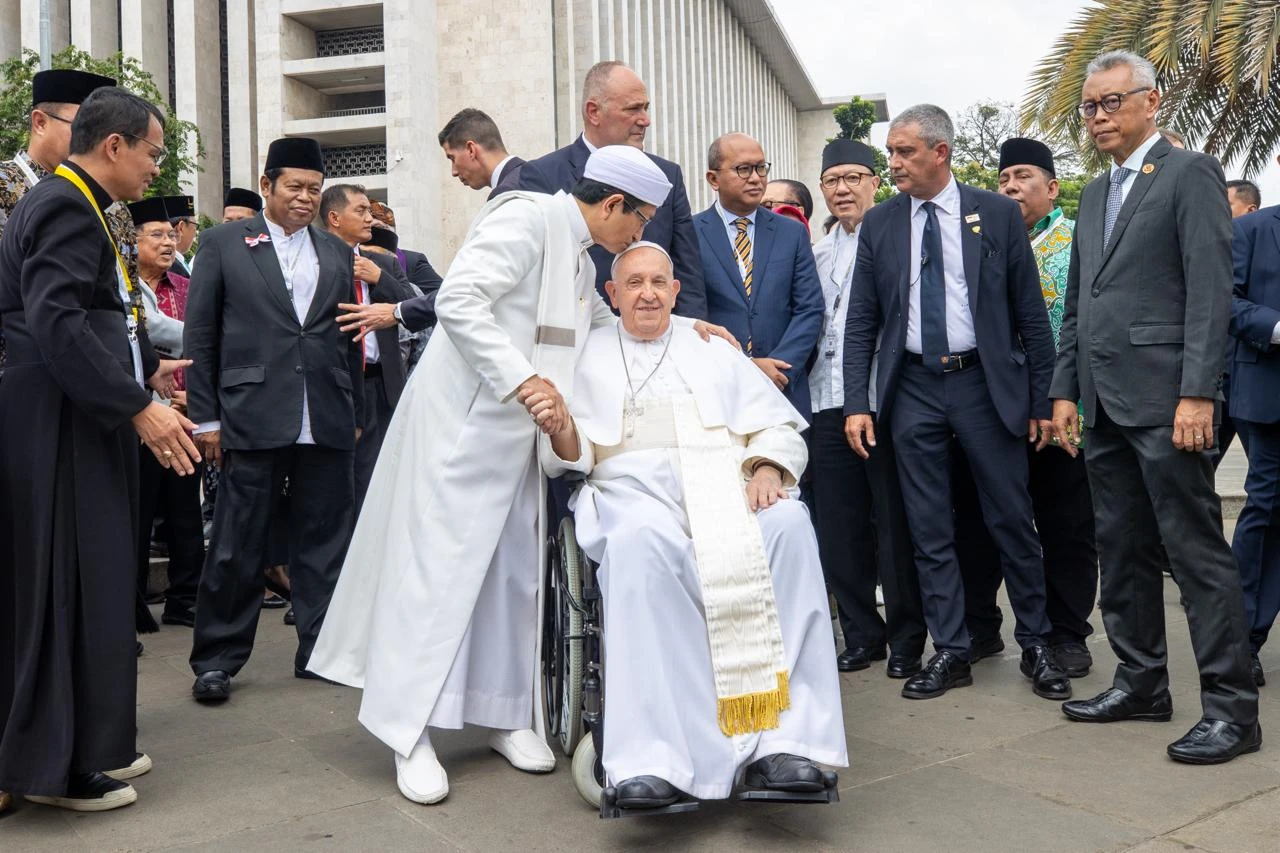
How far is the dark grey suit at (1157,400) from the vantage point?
432 cm

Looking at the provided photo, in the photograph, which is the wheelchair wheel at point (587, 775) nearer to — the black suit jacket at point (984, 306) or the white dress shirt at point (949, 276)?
the black suit jacket at point (984, 306)

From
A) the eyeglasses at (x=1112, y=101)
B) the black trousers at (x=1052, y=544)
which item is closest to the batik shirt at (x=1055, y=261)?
the black trousers at (x=1052, y=544)

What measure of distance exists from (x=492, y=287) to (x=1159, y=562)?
2644 mm

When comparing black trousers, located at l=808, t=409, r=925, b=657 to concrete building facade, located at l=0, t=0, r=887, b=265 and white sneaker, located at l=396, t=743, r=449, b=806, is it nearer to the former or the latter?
white sneaker, located at l=396, t=743, r=449, b=806

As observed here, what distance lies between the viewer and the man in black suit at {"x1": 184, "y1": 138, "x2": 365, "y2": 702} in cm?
544

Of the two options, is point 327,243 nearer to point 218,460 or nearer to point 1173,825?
point 218,460

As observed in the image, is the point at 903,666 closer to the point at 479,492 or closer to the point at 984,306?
the point at 984,306

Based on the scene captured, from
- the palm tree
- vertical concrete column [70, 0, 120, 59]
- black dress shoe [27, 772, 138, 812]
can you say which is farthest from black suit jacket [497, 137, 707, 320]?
vertical concrete column [70, 0, 120, 59]

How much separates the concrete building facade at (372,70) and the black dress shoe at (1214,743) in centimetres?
4065

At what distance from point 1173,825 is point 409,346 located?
228 inches

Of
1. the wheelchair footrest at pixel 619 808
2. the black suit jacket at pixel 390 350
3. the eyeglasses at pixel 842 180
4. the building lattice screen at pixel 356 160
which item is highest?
the building lattice screen at pixel 356 160

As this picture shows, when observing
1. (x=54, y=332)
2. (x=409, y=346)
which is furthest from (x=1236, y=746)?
(x=409, y=346)

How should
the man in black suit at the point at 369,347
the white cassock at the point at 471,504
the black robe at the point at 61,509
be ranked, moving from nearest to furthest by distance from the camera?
the black robe at the point at 61,509 → the white cassock at the point at 471,504 → the man in black suit at the point at 369,347

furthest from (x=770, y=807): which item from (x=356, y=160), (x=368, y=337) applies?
(x=356, y=160)
